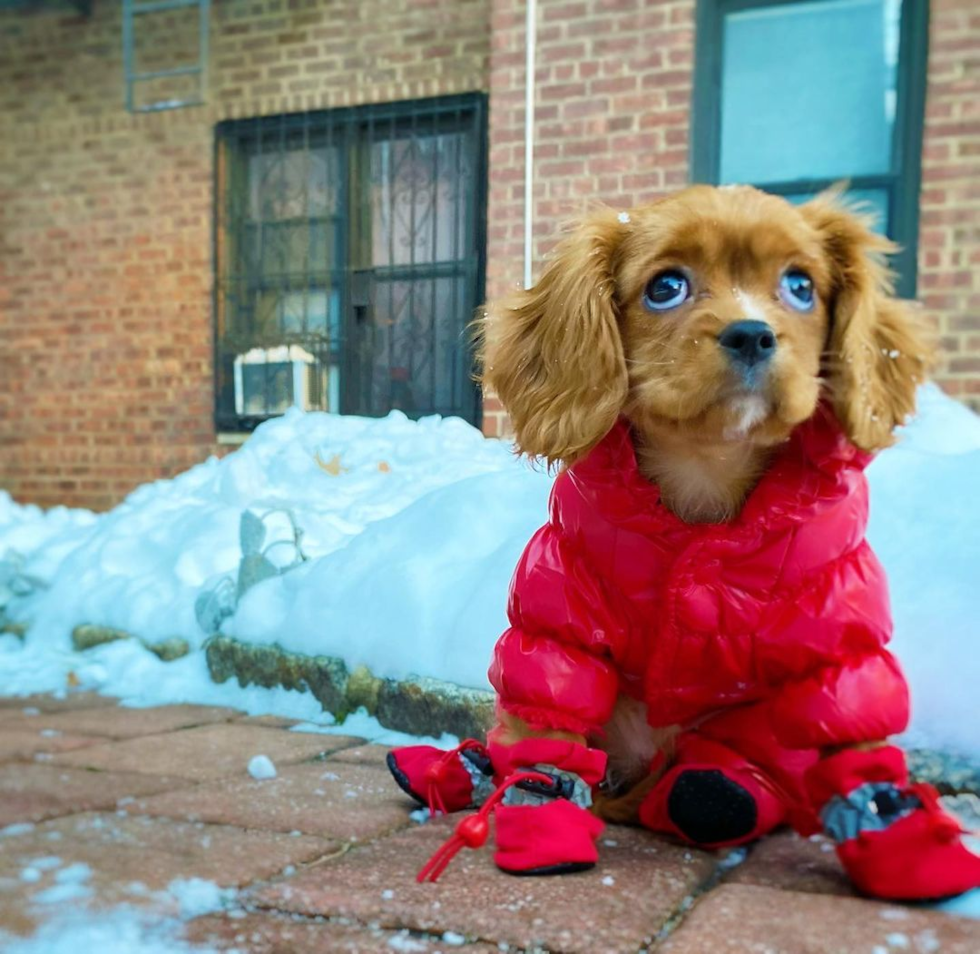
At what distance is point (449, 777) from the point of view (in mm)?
1900

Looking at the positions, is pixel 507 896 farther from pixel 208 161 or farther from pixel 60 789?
pixel 208 161

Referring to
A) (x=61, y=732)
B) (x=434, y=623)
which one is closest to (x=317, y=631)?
(x=434, y=623)

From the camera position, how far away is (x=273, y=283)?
5125 millimetres

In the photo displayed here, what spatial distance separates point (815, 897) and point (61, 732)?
1919 millimetres

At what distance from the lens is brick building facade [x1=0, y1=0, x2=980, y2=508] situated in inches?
178

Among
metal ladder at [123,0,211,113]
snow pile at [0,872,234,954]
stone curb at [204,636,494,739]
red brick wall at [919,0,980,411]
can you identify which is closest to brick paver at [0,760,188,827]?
snow pile at [0,872,234,954]

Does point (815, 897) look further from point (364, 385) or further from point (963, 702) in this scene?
point (364, 385)

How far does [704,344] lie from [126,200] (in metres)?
5.98

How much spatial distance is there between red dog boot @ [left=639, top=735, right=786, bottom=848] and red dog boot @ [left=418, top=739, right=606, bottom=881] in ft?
0.42

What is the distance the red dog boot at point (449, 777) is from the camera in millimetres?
1894

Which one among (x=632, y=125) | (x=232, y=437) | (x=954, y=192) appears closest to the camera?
(x=954, y=192)

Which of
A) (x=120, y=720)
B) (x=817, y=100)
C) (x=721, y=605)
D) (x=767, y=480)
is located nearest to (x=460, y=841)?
(x=721, y=605)

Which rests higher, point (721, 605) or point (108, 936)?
point (721, 605)

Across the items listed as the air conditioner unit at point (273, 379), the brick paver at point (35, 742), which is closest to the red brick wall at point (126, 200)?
the air conditioner unit at point (273, 379)
